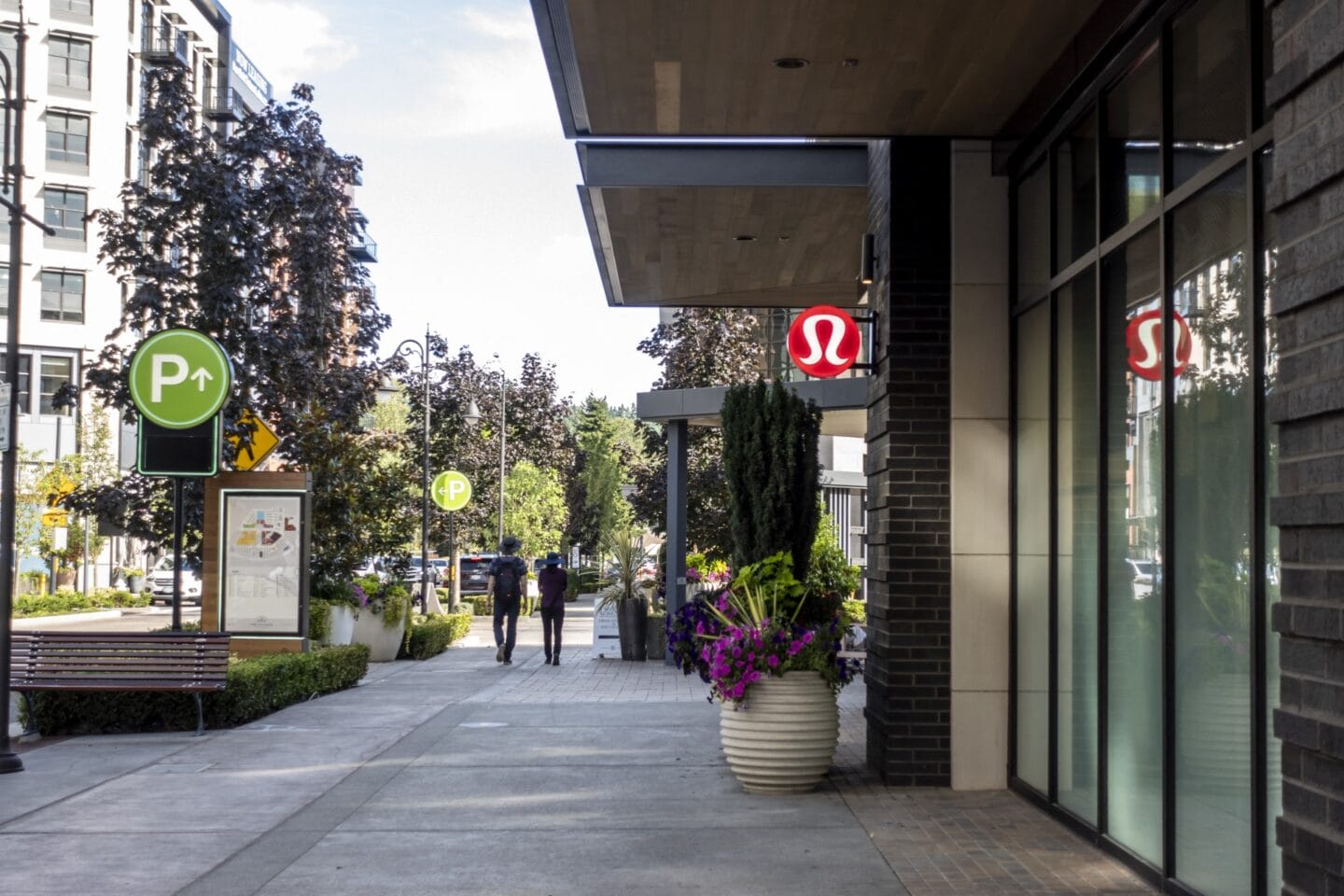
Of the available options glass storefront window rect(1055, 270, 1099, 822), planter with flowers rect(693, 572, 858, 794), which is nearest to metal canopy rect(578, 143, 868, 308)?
glass storefront window rect(1055, 270, 1099, 822)

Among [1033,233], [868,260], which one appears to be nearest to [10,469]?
[868,260]

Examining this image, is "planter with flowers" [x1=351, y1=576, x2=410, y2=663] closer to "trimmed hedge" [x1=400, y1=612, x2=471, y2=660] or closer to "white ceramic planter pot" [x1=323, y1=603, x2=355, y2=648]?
"trimmed hedge" [x1=400, y1=612, x2=471, y2=660]

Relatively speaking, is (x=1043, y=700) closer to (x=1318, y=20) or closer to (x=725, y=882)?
(x=725, y=882)

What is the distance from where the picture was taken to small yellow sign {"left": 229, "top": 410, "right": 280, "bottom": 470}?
19047mm

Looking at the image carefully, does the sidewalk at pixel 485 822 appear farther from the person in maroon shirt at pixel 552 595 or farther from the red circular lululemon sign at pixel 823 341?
the person in maroon shirt at pixel 552 595

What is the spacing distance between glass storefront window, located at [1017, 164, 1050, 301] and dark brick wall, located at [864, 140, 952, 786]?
1.69 ft

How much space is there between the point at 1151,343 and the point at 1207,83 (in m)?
1.30

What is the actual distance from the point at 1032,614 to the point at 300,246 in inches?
573

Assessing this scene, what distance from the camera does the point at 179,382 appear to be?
14.5 m

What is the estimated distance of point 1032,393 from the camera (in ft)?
31.7

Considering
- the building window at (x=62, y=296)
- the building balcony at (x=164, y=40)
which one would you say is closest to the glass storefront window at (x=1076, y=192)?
the building window at (x=62, y=296)

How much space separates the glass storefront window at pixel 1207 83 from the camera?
620 cm

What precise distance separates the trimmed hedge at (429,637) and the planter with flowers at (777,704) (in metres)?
15.1

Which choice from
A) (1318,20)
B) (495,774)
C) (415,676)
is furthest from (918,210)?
(415,676)
